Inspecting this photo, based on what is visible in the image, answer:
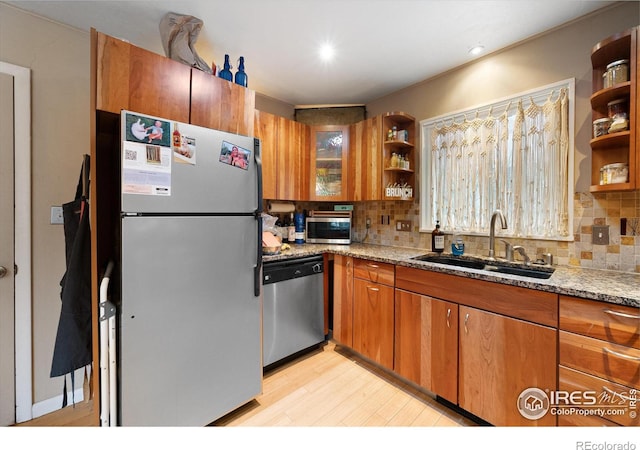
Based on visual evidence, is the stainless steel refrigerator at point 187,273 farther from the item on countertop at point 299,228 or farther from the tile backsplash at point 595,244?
the tile backsplash at point 595,244

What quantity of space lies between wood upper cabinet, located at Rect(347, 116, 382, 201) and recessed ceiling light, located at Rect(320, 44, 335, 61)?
697 millimetres

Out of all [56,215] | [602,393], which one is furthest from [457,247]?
[56,215]

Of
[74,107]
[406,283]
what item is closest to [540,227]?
[406,283]

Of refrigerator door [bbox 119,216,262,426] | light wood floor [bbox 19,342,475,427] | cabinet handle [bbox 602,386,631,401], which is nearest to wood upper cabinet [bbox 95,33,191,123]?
refrigerator door [bbox 119,216,262,426]

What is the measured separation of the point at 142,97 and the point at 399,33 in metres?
1.66

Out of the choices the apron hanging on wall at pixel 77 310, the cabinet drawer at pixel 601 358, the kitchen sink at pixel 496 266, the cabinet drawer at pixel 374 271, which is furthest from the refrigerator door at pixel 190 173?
the cabinet drawer at pixel 601 358

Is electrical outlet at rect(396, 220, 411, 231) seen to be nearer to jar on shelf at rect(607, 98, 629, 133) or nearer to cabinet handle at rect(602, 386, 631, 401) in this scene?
jar on shelf at rect(607, 98, 629, 133)

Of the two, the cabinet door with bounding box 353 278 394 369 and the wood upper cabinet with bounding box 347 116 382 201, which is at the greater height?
the wood upper cabinet with bounding box 347 116 382 201

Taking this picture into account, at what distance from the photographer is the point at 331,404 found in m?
1.77

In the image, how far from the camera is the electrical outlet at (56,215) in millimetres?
1721

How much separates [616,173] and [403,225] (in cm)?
146

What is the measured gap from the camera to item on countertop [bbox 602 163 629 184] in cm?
140

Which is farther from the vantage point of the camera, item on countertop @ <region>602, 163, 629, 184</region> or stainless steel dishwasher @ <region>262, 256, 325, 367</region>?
stainless steel dishwasher @ <region>262, 256, 325, 367</region>

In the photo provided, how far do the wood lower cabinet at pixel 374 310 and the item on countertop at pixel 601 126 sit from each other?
55.7 inches
